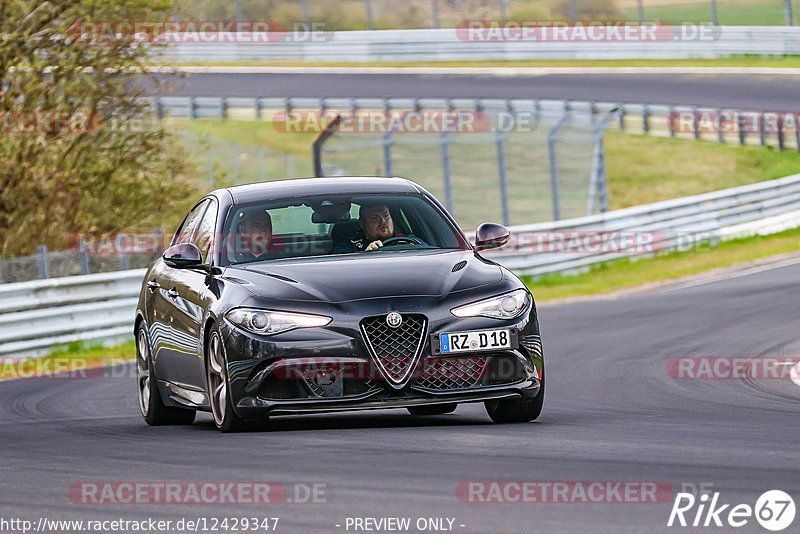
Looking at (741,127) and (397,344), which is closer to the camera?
(397,344)

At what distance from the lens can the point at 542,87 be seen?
44.5 m

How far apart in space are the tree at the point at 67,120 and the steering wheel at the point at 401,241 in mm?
13341

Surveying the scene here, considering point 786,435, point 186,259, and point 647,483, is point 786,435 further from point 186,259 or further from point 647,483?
point 186,259

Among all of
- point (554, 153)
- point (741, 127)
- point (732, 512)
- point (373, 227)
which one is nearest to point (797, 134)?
point (741, 127)

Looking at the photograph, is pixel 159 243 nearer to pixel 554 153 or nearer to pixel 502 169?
pixel 502 169

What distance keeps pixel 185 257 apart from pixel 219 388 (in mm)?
981

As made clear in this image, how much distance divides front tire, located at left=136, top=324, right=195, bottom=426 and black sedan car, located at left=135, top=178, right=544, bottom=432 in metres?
0.66

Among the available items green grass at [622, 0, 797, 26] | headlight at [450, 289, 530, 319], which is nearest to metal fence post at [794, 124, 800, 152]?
green grass at [622, 0, 797, 26]

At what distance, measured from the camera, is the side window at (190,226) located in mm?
10656

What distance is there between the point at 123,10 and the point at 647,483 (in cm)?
1750

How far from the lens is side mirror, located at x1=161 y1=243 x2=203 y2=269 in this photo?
9.52 meters

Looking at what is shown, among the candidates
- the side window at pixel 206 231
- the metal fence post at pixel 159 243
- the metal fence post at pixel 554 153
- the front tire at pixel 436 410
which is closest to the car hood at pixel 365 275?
the side window at pixel 206 231

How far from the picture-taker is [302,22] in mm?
50344

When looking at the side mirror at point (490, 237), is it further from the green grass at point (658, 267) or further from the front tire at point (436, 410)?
the green grass at point (658, 267)
